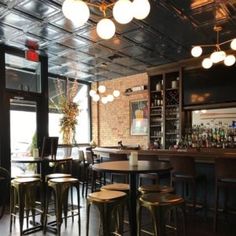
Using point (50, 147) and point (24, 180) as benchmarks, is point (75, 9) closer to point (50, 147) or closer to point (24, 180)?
point (24, 180)

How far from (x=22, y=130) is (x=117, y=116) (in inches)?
136

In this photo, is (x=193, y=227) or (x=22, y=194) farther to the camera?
(x=193, y=227)

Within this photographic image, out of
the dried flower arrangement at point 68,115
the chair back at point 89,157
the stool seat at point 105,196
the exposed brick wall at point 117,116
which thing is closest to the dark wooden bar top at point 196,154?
the chair back at point 89,157

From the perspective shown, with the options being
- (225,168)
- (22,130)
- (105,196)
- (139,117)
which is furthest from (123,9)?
(139,117)

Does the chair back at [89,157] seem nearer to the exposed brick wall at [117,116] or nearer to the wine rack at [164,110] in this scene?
the wine rack at [164,110]

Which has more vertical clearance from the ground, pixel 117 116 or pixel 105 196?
pixel 117 116

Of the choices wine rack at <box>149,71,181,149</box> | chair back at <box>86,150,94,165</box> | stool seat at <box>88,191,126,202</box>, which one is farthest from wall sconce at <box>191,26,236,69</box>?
chair back at <box>86,150,94,165</box>

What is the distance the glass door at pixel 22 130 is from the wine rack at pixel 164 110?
9.32 ft

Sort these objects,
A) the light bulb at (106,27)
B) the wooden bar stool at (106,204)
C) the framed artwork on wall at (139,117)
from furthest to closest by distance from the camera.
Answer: the framed artwork on wall at (139,117) → the light bulb at (106,27) → the wooden bar stool at (106,204)

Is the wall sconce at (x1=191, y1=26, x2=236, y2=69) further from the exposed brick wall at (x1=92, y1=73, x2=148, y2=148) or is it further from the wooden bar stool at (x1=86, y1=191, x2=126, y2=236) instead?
the exposed brick wall at (x1=92, y1=73, x2=148, y2=148)

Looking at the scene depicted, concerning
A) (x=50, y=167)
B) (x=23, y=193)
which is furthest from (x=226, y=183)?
(x=50, y=167)

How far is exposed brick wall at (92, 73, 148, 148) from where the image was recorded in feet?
27.0

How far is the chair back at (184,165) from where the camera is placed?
387cm

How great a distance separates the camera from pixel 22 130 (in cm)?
602
